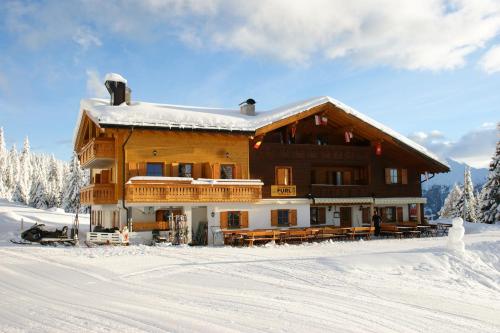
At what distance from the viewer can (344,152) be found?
30938mm

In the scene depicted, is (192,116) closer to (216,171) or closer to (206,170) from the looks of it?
(206,170)

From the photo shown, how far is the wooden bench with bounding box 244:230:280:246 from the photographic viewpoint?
23.8 m

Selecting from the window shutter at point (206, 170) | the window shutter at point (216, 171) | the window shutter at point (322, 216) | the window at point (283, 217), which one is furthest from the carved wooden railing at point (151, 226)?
the window shutter at point (322, 216)

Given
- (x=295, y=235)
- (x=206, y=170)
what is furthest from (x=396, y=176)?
(x=206, y=170)

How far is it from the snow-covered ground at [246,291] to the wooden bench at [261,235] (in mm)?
4025

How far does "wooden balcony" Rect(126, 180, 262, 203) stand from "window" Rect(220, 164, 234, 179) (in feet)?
4.43

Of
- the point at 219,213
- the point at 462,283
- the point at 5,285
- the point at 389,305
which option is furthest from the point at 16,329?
the point at 219,213

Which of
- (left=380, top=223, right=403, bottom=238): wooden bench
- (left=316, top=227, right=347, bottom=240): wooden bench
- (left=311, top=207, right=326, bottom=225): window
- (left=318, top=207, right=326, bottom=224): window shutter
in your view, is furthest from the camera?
(left=318, top=207, right=326, bottom=224): window shutter

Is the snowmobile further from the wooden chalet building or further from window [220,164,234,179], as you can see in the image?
window [220,164,234,179]

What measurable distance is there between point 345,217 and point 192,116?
42.2 feet

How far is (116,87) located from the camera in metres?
27.8

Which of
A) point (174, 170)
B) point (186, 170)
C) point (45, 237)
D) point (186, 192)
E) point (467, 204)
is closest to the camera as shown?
point (45, 237)

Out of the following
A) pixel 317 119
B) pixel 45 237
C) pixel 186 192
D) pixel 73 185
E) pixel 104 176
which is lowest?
pixel 45 237

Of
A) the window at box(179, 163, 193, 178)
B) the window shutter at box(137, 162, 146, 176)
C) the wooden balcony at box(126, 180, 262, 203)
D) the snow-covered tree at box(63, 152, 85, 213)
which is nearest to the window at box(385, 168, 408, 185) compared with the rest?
the wooden balcony at box(126, 180, 262, 203)
